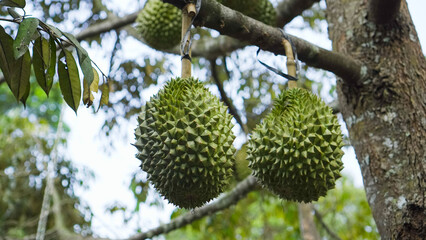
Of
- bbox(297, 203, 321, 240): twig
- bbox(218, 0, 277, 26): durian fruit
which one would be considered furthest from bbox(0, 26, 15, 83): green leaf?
bbox(297, 203, 321, 240): twig

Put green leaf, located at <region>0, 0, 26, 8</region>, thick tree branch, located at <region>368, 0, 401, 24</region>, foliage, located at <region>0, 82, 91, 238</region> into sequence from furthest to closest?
foliage, located at <region>0, 82, 91, 238</region>, thick tree branch, located at <region>368, 0, 401, 24</region>, green leaf, located at <region>0, 0, 26, 8</region>

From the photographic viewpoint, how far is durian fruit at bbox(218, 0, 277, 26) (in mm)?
3051

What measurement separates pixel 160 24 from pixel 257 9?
2.31 feet

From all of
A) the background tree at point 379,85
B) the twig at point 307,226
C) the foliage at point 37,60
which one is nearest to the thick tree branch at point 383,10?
the background tree at point 379,85

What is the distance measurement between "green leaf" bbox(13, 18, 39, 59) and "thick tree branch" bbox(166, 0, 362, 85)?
51 cm

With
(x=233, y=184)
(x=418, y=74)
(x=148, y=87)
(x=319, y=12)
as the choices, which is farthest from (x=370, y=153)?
(x=319, y=12)

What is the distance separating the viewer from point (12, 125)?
6.43m

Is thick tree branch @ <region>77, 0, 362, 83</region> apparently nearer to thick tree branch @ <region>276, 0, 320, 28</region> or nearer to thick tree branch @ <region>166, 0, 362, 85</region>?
thick tree branch @ <region>166, 0, 362, 85</region>

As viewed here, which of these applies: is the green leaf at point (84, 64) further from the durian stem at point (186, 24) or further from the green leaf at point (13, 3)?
the durian stem at point (186, 24)

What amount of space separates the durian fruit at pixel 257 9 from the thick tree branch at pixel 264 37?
3.68 ft

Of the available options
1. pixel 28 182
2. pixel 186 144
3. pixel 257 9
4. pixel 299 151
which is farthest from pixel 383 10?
pixel 28 182

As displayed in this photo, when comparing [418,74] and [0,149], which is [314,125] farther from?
[0,149]

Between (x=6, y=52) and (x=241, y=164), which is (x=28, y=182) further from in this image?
(x=6, y=52)

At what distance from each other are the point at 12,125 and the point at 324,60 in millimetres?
5538
